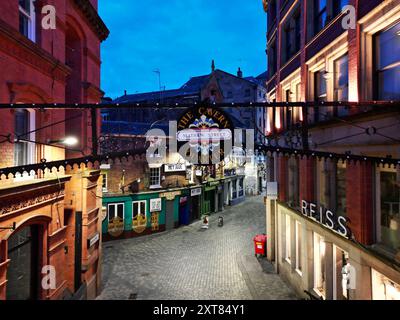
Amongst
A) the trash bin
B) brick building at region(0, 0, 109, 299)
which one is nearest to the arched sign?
brick building at region(0, 0, 109, 299)

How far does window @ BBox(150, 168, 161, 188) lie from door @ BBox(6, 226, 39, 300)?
15.7m

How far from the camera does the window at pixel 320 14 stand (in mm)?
11905

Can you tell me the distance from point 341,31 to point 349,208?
603cm

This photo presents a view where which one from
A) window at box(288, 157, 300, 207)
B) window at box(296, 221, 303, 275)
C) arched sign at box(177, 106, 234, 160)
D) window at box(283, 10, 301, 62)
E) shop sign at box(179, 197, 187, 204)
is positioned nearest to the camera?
arched sign at box(177, 106, 234, 160)

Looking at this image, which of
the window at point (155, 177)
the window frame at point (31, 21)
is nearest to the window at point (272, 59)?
the window at point (155, 177)

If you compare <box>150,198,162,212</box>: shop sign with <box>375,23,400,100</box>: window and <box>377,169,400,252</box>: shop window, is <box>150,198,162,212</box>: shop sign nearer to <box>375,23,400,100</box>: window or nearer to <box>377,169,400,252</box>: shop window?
<box>377,169,400,252</box>: shop window

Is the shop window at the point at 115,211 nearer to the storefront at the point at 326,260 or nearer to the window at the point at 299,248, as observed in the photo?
the storefront at the point at 326,260

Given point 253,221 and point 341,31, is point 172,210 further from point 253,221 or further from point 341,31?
point 341,31

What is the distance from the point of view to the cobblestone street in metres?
13.4

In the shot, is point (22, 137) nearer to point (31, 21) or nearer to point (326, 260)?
point (31, 21)

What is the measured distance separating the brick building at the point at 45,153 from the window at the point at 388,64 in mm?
7864

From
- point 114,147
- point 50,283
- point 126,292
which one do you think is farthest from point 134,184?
point 50,283

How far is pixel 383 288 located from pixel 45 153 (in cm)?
1086

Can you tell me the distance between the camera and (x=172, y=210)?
26.0m
